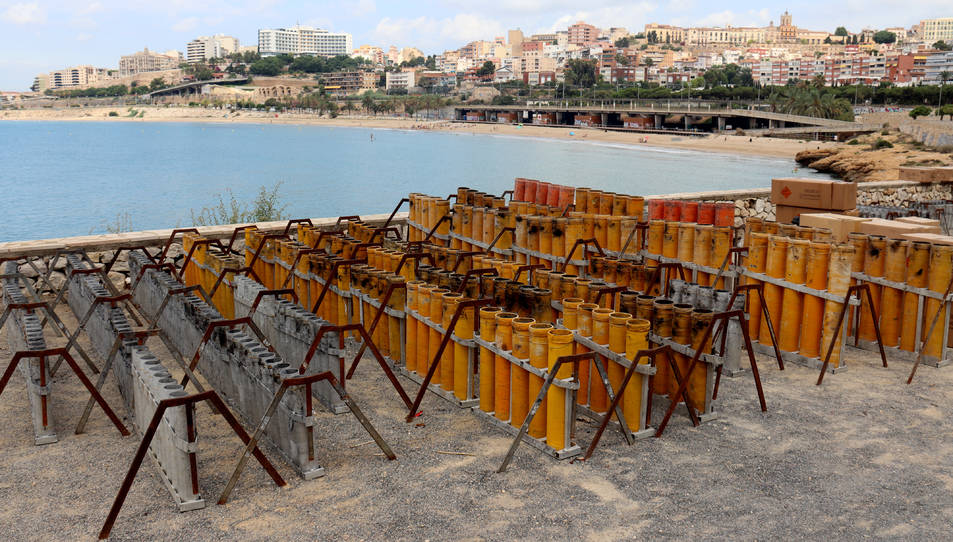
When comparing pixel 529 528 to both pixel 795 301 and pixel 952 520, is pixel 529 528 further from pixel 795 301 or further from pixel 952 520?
pixel 795 301

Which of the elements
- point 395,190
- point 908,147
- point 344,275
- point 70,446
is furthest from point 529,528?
point 908,147

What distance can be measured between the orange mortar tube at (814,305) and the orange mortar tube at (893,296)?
1.21m

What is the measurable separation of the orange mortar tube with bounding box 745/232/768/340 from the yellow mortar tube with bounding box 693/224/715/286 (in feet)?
1.78

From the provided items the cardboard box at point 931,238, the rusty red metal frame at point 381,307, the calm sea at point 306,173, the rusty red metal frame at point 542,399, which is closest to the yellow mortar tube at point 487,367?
the rusty red metal frame at point 542,399

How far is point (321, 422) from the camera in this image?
8031mm

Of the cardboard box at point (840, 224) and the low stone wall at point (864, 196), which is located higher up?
the cardboard box at point (840, 224)

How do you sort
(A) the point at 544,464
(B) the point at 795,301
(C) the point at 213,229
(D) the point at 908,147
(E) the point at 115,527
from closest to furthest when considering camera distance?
(E) the point at 115,527, (A) the point at 544,464, (B) the point at 795,301, (C) the point at 213,229, (D) the point at 908,147

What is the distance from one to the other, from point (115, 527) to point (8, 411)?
314cm

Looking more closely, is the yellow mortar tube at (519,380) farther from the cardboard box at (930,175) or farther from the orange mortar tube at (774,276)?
the cardboard box at (930,175)

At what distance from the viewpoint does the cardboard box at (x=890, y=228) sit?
39.9 ft

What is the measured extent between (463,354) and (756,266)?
4.54 meters

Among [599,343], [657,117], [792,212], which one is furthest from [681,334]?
[657,117]

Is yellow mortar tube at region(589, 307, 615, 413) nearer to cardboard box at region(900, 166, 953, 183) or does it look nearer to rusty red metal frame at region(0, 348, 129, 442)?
rusty red metal frame at region(0, 348, 129, 442)

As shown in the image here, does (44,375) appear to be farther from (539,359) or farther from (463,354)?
(539,359)
